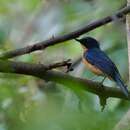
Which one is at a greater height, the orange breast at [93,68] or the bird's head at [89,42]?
the orange breast at [93,68]

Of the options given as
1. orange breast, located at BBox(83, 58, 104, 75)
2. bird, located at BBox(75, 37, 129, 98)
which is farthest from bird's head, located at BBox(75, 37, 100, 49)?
orange breast, located at BBox(83, 58, 104, 75)

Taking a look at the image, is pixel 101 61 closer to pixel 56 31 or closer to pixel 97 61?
pixel 97 61

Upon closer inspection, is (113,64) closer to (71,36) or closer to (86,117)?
(71,36)

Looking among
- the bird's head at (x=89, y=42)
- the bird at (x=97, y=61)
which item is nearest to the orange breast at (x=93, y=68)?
the bird at (x=97, y=61)

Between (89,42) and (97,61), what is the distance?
409 millimetres

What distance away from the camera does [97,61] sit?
2.56 meters

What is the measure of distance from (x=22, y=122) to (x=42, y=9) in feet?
6.83

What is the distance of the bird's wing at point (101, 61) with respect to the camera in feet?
7.54

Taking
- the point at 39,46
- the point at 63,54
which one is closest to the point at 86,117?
the point at 39,46

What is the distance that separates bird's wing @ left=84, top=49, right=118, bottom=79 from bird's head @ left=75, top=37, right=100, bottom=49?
2.2 inches

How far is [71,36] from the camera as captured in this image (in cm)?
123

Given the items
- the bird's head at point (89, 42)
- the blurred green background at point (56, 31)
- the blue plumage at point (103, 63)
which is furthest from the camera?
the bird's head at point (89, 42)

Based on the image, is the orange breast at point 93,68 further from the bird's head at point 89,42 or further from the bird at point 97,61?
the bird's head at point 89,42

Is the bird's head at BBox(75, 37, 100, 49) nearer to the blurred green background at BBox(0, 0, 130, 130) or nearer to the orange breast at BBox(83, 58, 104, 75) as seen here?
the blurred green background at BBox(0, 0, 130, 130)
